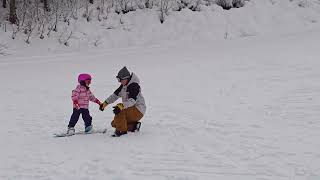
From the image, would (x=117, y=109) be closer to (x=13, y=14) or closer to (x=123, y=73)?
A: (x=123, y=73)

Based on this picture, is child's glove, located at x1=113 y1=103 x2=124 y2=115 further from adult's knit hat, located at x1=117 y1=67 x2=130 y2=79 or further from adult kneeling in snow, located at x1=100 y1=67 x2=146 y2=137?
adult's knit hat, located at x1=117 y1=67 x2=130 y2=79

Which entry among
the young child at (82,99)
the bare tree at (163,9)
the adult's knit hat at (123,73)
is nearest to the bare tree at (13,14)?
the bare tree at (163,9)

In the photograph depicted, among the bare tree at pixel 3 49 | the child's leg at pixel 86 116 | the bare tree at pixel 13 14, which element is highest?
the child's leg at pixel 86 116

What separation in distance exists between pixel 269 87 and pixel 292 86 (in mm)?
515

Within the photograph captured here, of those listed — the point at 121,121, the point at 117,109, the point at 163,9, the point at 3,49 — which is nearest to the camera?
the point at 117,109

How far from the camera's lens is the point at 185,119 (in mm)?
8742

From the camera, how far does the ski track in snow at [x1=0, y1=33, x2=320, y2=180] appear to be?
605cm

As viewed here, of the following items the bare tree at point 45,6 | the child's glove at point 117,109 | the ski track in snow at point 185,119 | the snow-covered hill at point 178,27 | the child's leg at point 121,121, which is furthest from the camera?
the bare tree at point 45,6

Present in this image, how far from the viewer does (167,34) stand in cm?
2102

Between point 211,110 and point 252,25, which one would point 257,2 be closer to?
point 252,25

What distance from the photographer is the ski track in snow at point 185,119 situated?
6.05 m

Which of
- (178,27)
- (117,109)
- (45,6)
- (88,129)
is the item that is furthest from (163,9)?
(117,109)

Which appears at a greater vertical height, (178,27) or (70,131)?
(70,131)

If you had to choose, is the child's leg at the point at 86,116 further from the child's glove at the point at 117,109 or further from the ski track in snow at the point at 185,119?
the child's glove at the point at 117,109
